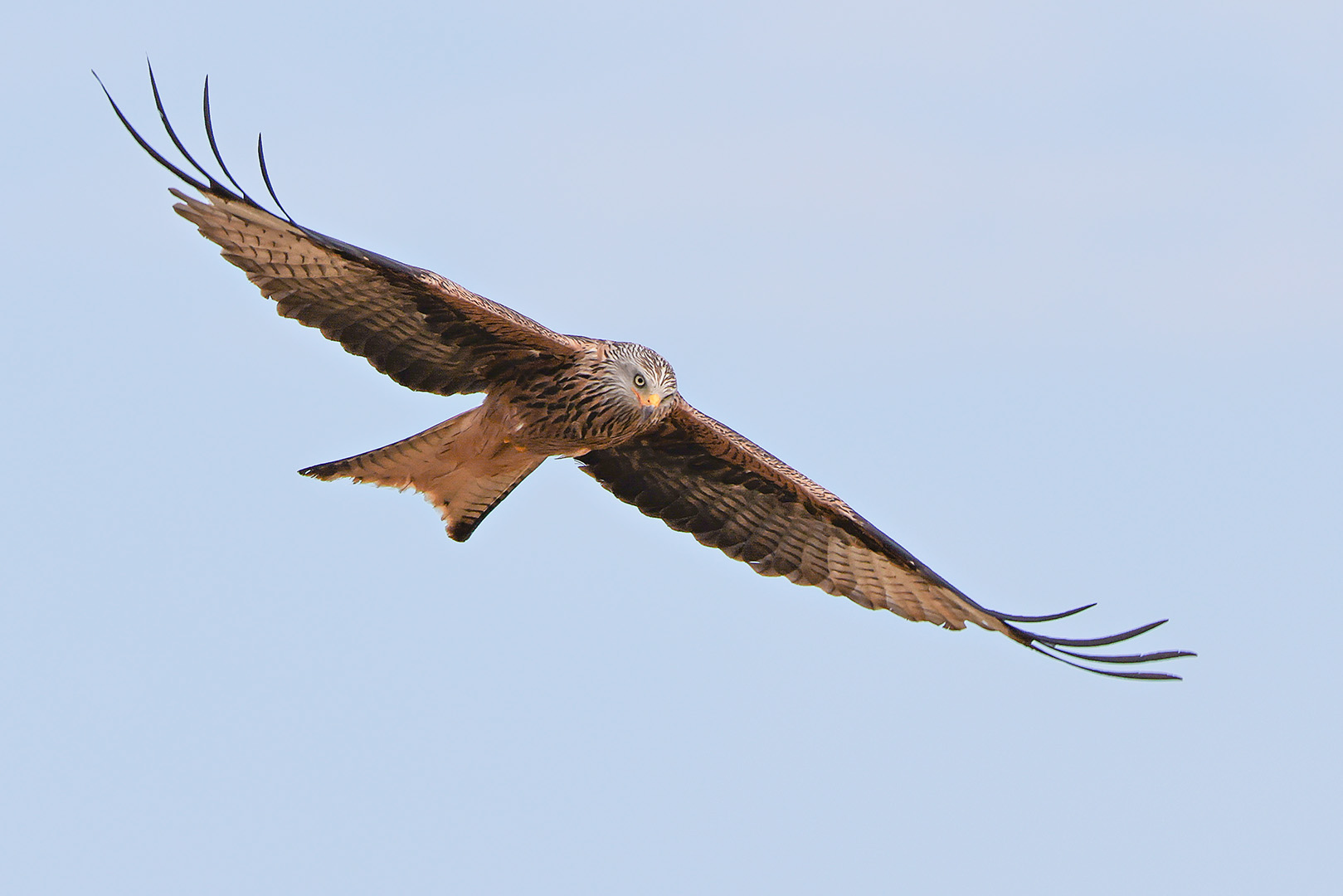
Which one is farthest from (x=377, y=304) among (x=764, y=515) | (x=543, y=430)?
(x=764, y=515)

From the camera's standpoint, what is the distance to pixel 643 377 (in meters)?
11.6

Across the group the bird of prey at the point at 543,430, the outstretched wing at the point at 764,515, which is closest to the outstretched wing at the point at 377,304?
the bird of prey at the point at 543,430

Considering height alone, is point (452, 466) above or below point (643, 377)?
below

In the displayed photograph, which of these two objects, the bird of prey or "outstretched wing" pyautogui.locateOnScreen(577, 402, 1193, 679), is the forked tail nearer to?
the bird of prey

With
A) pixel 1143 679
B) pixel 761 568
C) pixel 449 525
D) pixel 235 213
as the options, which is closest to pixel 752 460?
pixel 761 568

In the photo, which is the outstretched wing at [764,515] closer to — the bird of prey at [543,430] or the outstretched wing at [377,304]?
the bird of prey at [543,430]

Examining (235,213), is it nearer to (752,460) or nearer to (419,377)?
(419,377)

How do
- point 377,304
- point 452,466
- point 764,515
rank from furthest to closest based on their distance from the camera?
point 764,515, point 452,466, point 377,304

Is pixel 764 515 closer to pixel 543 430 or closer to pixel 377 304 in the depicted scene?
pixel 543 430

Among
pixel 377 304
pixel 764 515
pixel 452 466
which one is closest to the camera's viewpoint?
pixel 377 304

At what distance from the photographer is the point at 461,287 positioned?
37.4 ft

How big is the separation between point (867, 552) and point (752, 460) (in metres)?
0.92

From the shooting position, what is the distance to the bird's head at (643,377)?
1160cm

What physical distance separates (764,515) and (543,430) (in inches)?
72.6
